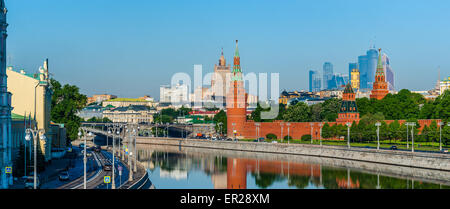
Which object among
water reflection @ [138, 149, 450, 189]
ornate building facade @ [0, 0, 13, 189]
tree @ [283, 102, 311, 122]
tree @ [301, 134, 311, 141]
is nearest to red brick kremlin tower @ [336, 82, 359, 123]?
tree @ [301, 134, 311, 141]

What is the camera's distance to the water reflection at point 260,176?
47.2 meters

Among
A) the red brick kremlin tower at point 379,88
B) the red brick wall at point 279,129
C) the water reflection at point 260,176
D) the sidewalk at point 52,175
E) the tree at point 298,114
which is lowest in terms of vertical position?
the water reflection at point 260,176

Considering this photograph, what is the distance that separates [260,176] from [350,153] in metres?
14.4

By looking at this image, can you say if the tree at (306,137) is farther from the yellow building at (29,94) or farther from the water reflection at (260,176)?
the yellow building at (29,94)

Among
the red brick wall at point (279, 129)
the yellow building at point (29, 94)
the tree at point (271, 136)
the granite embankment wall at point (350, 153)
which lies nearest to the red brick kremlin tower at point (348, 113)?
the red brick wall at point (279, 129)

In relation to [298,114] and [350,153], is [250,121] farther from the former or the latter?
[350,153]

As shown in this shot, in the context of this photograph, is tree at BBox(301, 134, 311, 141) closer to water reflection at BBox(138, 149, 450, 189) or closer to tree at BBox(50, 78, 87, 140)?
water reflection at BBox(138, 149, 450, 189)

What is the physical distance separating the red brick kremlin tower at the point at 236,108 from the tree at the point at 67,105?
38804 mm

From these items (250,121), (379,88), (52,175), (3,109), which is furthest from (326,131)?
(3,109)

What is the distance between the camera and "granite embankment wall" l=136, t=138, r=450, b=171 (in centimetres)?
5281

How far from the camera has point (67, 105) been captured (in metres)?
75.5
